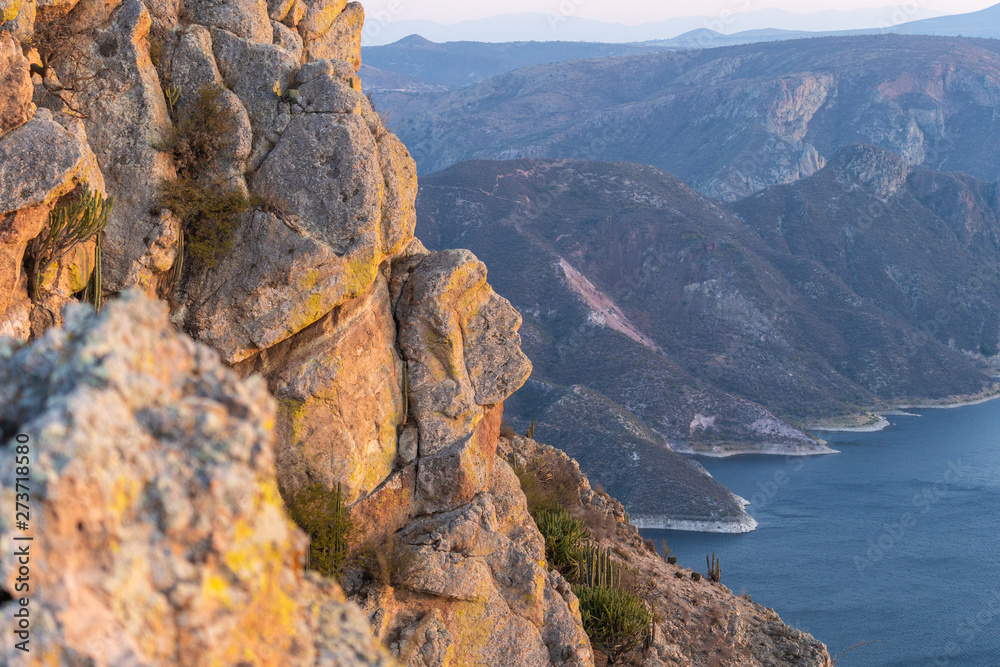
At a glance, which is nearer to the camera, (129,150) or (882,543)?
(129,150)

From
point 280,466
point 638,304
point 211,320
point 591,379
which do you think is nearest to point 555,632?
point 280,466

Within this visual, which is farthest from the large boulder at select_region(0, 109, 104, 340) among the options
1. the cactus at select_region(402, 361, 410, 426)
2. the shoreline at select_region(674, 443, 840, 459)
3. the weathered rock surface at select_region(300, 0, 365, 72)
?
the shoreline at select_region(674, 443, 840, 459)

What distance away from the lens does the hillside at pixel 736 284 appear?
9556 cm

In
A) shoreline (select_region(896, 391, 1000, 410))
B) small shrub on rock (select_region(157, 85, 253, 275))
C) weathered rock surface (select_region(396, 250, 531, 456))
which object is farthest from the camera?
shoreline (select_region(896, 391, 1000, 410))

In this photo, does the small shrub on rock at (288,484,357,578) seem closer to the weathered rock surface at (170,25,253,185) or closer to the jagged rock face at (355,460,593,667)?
the jagged rock face at (355,460,593,667)

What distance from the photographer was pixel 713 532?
223 ft

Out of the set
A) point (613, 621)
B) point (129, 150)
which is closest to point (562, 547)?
point (613, 621)

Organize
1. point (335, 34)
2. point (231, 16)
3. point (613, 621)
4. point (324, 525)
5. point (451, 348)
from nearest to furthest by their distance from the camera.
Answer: point (324, 525)
point (231, 16)
point (451, 348)
point (335, 34)
point (613, 621)

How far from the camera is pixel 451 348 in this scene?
13406 mm

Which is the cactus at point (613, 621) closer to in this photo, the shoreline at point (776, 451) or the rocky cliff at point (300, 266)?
the rocky cliff at point (300, 266)

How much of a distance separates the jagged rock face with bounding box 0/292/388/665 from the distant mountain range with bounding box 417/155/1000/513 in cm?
6968

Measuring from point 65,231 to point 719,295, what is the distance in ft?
361

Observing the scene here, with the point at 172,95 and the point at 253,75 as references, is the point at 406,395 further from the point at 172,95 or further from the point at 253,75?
the point at 172,95

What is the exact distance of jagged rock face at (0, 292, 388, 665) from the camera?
2406 millimetres
